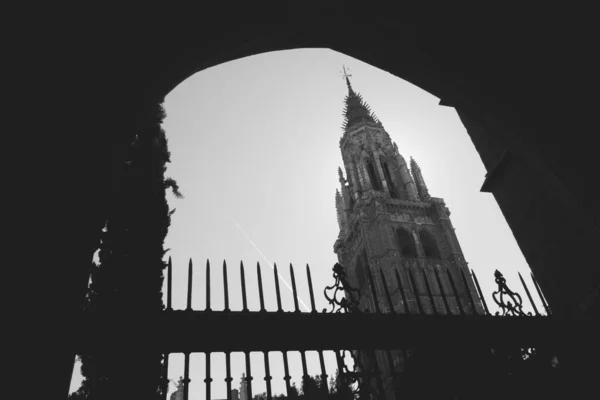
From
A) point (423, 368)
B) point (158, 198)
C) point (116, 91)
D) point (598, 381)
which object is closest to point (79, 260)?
point (116, 91)

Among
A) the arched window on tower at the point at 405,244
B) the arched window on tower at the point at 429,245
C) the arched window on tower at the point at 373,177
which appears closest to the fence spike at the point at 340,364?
the arched window on tower at the point at 405,244

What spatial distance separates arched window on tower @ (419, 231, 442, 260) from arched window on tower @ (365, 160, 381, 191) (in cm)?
720

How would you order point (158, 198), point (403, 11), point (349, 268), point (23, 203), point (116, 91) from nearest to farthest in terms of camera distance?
1. point (23, 203)
2. point (116, 91)
3. point (403, 11)
4. point (158, 198)
5. point (349, 268)

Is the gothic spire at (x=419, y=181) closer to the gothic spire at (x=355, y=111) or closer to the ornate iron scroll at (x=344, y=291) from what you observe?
the gothic spire at (x=355, y=111)

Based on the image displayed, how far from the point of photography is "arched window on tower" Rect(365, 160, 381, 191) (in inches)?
1710

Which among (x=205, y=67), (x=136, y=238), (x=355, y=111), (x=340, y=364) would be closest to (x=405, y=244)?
(x=355, y=111)

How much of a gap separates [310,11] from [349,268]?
39347mm

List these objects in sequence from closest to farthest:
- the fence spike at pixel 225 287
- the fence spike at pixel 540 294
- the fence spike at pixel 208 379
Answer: the fence spike at pixel 208 379 → the fence spike at pixel 225 287 → the fence spike at pixel 540 294

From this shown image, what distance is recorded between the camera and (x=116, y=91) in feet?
6.11

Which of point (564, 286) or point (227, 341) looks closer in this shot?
point (227, 341)

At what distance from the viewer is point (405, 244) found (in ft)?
126

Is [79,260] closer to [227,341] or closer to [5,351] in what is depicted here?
[5,351]

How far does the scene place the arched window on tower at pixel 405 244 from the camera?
3806 centimetres

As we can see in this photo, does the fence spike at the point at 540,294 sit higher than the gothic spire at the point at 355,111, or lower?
lower
